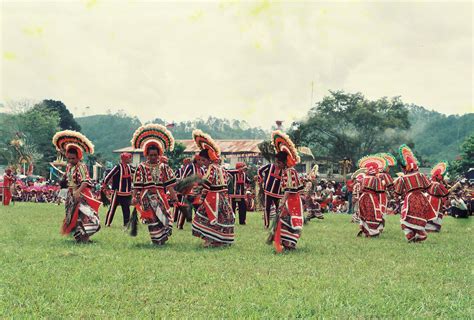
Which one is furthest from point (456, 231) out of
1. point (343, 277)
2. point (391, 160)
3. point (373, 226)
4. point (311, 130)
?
point (311, 130)

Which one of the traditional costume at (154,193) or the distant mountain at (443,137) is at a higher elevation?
the distant mountain at (443,137)

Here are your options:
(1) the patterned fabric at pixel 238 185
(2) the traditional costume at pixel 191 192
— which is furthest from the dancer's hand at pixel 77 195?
(1) the patterned fabric at pixel 238 185

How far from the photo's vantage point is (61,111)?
75.1m

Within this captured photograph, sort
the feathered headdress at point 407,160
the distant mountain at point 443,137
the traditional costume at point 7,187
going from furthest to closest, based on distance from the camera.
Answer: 1. the distant mountain at point 443,137
2. the traditional costume at point 7,187
3. the feathered headdress at point 407,160

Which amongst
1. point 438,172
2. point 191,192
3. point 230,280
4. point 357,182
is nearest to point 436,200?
point 438,172

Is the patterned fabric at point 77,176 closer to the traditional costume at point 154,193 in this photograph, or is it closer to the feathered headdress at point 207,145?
the traditional costume at point 154,193

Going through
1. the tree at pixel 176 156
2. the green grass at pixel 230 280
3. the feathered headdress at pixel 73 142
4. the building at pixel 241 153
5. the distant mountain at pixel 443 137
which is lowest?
the green grass at pixel 230 280

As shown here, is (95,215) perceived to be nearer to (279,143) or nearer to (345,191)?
(279,143)

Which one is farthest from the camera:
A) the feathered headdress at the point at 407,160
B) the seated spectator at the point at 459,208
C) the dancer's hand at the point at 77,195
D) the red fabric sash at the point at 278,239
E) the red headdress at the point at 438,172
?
the seated spectator at the point at 459,208

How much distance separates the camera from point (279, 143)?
11.3m

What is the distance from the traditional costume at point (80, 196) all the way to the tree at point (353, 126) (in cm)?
4386

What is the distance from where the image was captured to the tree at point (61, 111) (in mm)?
73188

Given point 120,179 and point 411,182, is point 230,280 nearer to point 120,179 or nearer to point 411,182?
point 411,182

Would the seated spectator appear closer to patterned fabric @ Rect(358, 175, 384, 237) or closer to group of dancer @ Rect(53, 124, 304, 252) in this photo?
patterned fabric @ Rect(358, 175, 384, 237)
